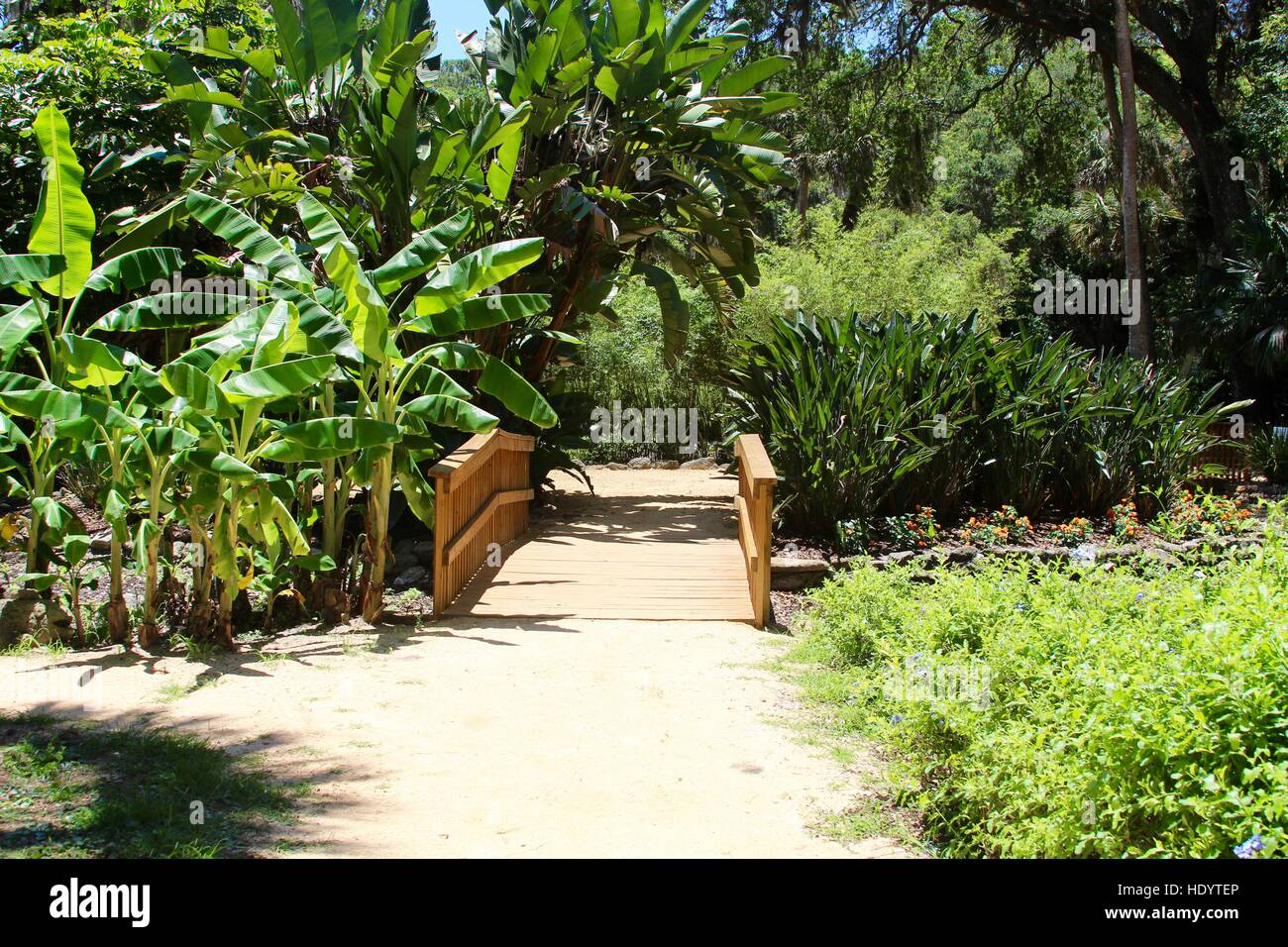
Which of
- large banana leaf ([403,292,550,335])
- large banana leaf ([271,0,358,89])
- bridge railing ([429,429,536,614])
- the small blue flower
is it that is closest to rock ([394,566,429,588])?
bridge railing ([429,429,536,614])

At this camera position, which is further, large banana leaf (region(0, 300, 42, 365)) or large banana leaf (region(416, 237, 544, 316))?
large banana leaf (region(416, 237, 544, 316))

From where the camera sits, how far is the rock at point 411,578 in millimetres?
9586

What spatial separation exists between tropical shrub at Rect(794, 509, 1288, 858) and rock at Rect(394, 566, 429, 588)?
15.7ft

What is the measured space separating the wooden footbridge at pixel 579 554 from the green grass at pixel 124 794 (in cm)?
348

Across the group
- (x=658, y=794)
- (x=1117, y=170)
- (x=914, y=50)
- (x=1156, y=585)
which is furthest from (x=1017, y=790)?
(x=1117, y=170)

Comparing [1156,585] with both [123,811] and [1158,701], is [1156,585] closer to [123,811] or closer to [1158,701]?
[1158,701]

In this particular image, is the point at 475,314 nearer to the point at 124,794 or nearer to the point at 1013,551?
the point at 124,794

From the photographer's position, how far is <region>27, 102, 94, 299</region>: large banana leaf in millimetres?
7059

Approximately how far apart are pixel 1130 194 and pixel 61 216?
53.7 feet

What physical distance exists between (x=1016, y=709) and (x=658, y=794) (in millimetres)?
1567

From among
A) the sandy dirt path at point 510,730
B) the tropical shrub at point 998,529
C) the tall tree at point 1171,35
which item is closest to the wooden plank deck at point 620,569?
the sandy dirt path at point 510,730

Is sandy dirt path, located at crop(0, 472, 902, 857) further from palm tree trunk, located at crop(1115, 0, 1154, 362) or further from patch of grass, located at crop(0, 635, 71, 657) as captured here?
palm tree trunk, located at crop(1115, 0, 1154, 362)

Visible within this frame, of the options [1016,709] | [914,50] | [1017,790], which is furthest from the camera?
[914,50]
